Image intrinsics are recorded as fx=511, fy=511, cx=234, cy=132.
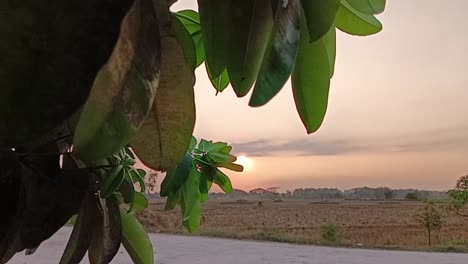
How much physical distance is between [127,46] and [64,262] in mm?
146

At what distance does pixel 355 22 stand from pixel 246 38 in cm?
8

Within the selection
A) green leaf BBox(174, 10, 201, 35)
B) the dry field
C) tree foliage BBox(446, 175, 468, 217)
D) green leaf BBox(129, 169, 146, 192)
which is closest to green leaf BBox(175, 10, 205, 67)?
green leaf BBox(174, 10, 201, 35)

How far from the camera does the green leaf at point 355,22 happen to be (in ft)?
0.73

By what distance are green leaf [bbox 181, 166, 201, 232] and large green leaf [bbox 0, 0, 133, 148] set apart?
0.24 metres

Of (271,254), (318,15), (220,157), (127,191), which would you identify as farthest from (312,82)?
(271,254)

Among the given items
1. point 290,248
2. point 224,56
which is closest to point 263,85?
point 224,56

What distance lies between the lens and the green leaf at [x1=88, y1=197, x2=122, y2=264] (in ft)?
0.76

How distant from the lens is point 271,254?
175 inches

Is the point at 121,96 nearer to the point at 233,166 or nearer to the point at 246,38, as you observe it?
the point at 246,38

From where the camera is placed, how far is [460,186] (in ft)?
22.6

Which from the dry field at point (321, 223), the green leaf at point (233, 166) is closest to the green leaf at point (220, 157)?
the green leaf at point (233, 166)

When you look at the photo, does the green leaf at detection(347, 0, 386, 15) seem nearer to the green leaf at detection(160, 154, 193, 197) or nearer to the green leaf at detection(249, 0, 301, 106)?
the green leaf at detection(249, 0, 301, 106)

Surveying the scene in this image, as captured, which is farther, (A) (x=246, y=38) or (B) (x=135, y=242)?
(B) (x=135, y=242)

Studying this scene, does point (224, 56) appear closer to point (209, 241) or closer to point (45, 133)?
point (45, 133)
